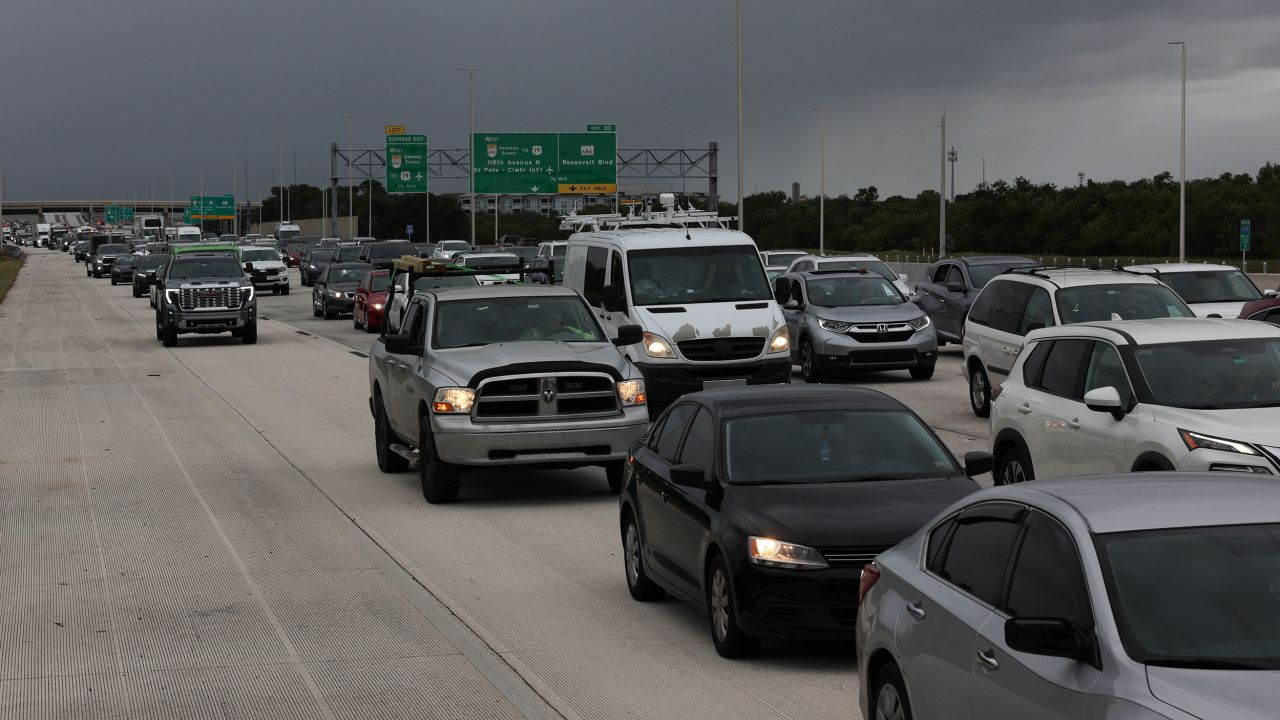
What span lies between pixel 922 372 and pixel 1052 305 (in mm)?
7483

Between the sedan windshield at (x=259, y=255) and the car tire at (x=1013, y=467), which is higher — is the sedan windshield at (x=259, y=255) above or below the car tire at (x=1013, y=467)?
above

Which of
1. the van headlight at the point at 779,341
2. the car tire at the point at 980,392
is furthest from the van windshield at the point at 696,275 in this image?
the car tire at the point at 980,392

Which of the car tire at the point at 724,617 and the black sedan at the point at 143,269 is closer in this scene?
the car tire at the point at 724,617

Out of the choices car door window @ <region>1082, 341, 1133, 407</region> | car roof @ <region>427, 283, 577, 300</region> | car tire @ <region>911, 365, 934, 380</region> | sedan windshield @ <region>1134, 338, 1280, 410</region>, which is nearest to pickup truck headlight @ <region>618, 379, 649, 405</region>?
car roof @ <region>427, 283, 577, 300</region>

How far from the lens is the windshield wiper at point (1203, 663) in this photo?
4.70 meters

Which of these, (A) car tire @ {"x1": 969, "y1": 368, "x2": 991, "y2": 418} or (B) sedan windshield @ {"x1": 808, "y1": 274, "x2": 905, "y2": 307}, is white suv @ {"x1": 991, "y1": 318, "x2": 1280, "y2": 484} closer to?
(A) car tire @ {"x1": 969, "y1": 368, "x2": 991, "y2": 418}

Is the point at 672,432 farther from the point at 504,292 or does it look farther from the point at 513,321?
the point at 504,292

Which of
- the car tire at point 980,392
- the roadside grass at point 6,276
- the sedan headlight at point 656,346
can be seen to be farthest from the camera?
the roadside grass at point 6,276

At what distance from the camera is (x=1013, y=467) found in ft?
43.0

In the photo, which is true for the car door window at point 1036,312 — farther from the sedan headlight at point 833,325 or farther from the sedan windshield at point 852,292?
the sedan windshield at point 852,292

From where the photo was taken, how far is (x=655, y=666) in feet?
29.6

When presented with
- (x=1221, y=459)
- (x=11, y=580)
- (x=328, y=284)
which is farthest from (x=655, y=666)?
(x=328, y=284)

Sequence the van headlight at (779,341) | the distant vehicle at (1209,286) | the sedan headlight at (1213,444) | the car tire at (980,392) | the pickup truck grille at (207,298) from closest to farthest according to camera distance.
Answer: the sedan headlight at (1213,444) < the car tire at (980,392) < the van headlight at (779,341) < the distant vehicle at (1209,286) < the pickup truck grille at (207,298)

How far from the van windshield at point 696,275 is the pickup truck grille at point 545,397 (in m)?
6.53
